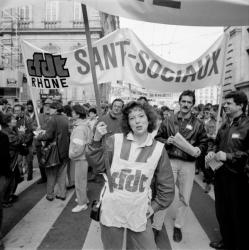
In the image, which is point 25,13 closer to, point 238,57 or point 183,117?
point 238,57

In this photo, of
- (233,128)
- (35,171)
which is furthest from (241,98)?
(35,171)

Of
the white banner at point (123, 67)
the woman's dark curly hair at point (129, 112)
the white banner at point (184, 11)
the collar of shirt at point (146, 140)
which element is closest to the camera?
the white banner at point (184, 11)

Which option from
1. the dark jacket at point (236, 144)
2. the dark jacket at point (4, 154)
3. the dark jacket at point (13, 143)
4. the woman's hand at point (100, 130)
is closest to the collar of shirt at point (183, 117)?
the dark jacket at point (236, 144)

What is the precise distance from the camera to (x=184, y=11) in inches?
88.9

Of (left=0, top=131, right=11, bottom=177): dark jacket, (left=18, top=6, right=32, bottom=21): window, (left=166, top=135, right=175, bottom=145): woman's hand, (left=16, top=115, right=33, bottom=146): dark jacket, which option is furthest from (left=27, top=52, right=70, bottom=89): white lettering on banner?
(left=18, top=6, right=32, bottom=21): window

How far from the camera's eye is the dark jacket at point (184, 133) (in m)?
3.78

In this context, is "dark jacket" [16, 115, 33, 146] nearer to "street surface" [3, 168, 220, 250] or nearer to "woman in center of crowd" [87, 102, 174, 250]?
"street surface" [3, 168, 220, 250]

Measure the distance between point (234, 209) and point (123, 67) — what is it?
2.45 metres

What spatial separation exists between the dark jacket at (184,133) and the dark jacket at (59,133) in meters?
2.36

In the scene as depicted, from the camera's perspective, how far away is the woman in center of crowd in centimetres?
229

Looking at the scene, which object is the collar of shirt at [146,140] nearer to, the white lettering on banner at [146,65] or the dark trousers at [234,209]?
the dark trousers at [234,209]

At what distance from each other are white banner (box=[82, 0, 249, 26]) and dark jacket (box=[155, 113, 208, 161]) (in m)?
1.68

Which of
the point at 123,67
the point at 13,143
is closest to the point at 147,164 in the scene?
the point at 123,67

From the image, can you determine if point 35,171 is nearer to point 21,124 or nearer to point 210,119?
point 21,124
